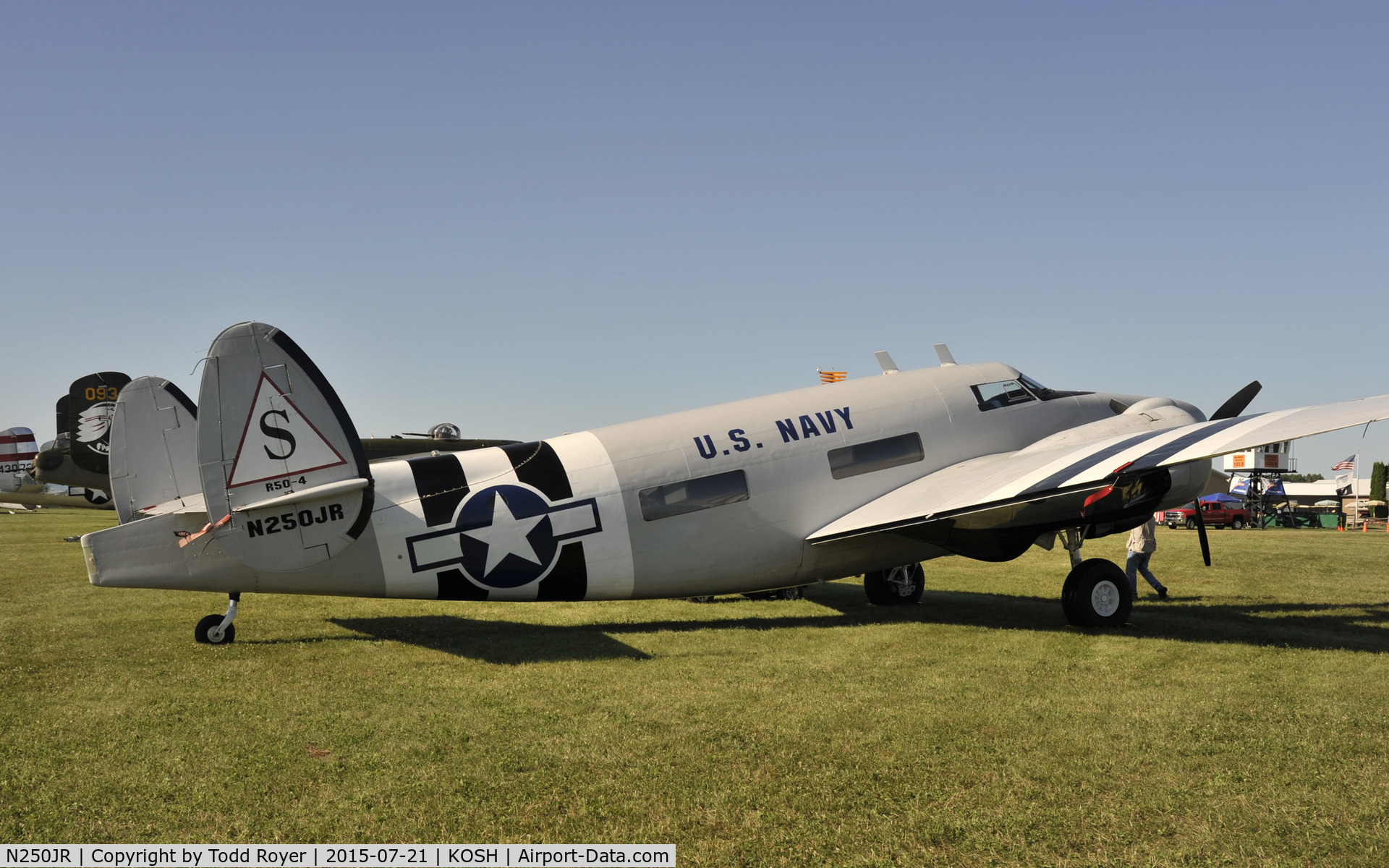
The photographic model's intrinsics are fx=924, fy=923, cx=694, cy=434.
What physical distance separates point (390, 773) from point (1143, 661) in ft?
26.7

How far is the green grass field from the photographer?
214 inches

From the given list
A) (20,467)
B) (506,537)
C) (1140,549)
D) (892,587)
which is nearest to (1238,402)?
(1140,549)

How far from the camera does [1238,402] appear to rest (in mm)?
15141

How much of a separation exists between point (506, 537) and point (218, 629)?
11.9ft

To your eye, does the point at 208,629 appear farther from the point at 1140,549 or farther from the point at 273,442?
the point at 1140,549

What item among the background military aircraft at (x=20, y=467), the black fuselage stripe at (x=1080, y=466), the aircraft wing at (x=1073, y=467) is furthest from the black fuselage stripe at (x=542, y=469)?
the background military aircraft at (x=20, y=467)

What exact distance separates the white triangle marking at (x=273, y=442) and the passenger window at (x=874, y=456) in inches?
272

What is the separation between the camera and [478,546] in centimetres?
1130

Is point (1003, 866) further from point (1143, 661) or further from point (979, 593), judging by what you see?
point (979, 593)

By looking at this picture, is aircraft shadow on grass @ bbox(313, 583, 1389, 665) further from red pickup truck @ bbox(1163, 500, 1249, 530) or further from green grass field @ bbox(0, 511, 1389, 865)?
red pickup truck @ bbox(1163, 500, 1249, 530)

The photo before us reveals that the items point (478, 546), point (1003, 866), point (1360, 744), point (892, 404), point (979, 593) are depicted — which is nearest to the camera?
point (1003, 866)

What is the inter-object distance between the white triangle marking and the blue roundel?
1.93 meters

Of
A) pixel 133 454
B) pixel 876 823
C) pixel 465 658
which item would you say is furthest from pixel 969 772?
pixel 133 454

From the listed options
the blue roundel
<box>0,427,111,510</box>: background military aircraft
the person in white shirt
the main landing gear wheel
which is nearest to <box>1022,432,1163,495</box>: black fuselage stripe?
the main landing gear wheel
